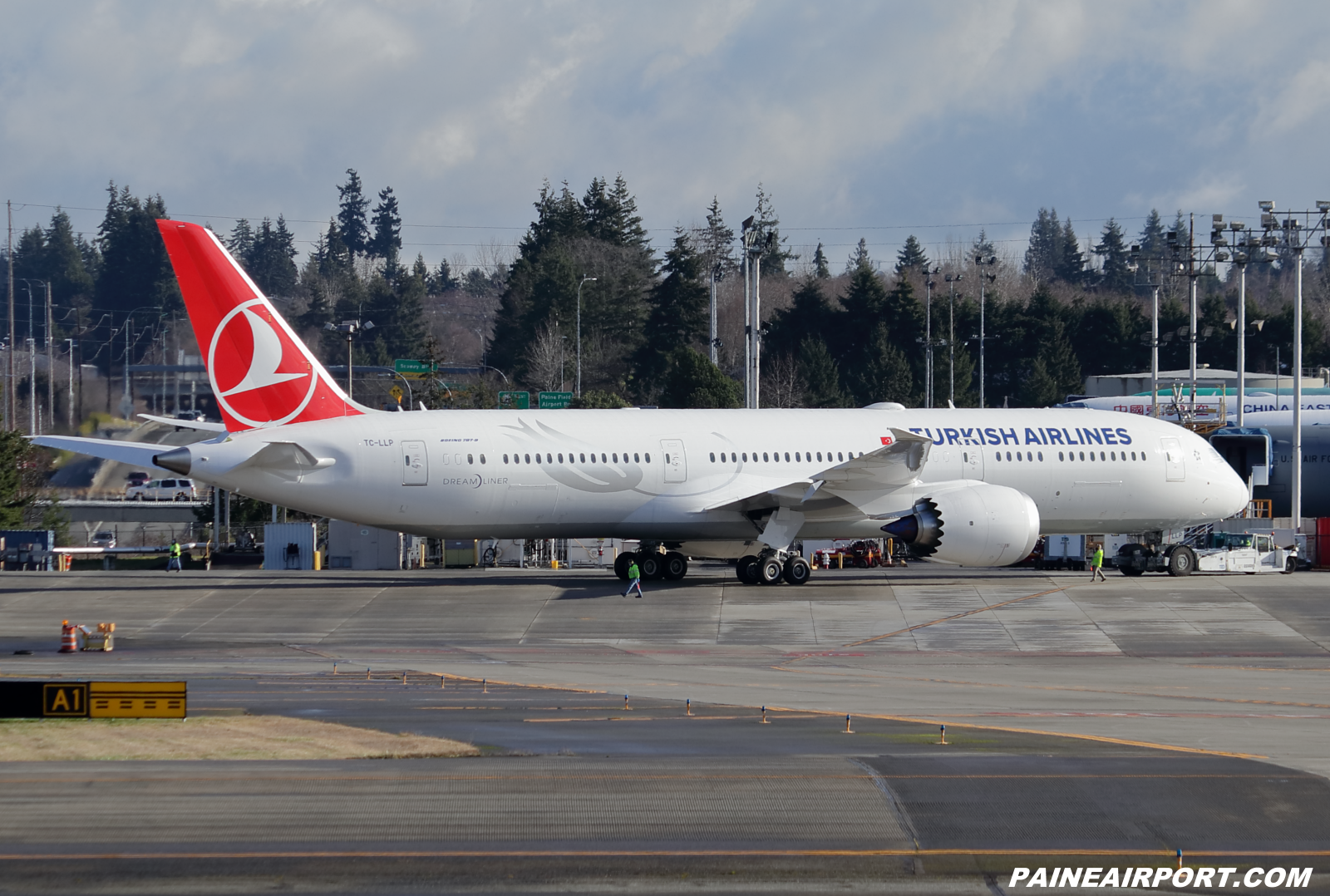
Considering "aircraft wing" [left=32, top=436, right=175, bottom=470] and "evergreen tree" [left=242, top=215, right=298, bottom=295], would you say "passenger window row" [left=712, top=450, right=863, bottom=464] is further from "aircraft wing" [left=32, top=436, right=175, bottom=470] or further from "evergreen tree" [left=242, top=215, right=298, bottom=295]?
"evergreen tree" [left=242, top=215, right=298, bottom=295]

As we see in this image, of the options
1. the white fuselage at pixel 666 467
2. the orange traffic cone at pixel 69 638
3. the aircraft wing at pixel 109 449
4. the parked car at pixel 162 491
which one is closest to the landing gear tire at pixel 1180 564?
the white fuselage at pixel 666 467

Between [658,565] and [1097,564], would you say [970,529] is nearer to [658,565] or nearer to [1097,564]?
[1097,564]

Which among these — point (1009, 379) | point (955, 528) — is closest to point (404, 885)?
point (955, 528)

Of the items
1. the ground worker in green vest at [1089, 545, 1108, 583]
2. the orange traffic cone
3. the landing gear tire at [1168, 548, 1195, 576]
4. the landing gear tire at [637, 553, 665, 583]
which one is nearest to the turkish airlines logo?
the orange traffic cone

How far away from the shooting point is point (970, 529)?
34094 millimetres

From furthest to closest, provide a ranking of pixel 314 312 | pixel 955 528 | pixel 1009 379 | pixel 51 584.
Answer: pixel 314 312 → pixel 1009 379 → pixel 51 584 → pixel 955 528

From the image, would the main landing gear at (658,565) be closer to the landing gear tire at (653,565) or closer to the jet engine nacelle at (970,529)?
the landing gear tire at (653,565)

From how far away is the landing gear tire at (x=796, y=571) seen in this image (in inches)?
1462

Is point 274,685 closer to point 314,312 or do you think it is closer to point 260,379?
point 260,379

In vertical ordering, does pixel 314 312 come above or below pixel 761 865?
above

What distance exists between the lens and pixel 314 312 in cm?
12112

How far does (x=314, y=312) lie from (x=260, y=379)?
8944 cm

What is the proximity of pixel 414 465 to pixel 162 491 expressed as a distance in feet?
192

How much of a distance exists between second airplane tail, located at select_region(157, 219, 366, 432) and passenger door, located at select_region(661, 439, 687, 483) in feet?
28.6
